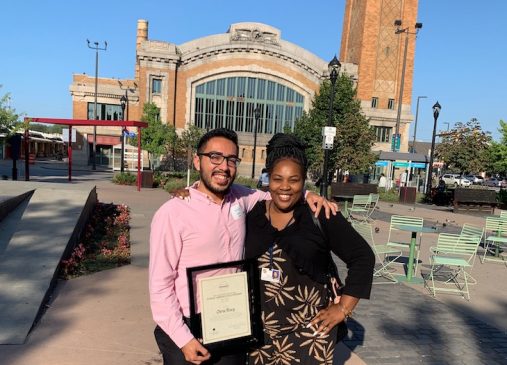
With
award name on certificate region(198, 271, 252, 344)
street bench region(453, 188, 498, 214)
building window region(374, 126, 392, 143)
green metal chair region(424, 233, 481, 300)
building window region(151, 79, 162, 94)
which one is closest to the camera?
award name on certificate region(198, 271, 252, 344)

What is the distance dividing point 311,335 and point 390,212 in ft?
56.0

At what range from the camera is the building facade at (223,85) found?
4191 centimetres

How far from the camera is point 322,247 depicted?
220 cm

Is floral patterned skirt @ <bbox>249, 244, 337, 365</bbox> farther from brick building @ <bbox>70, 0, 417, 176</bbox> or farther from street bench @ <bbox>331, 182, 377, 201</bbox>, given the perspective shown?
brick building @ <bbox>70, 0, 417, 176</bbox>

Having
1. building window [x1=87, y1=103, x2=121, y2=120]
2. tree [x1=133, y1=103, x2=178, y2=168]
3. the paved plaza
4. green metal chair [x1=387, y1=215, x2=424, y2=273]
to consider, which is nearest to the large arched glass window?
tree [x1=133, y1=103, x2=178, y2=168]

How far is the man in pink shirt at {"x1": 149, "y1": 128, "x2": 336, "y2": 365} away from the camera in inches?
78.8

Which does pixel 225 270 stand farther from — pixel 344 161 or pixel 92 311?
pixel 344 161

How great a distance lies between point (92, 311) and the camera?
4848mm

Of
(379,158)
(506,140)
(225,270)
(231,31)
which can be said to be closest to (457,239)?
(225,270)

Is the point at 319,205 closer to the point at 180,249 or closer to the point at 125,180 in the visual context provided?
the point at 180,249

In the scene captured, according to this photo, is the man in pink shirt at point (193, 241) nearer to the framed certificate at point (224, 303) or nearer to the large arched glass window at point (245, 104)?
the framed certificate at point (224, 303)

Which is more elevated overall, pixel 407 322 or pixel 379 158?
pixel 379 158

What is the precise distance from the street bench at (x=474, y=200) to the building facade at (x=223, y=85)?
25022 millimetres

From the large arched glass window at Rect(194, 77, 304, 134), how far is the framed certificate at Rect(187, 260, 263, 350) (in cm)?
4217
